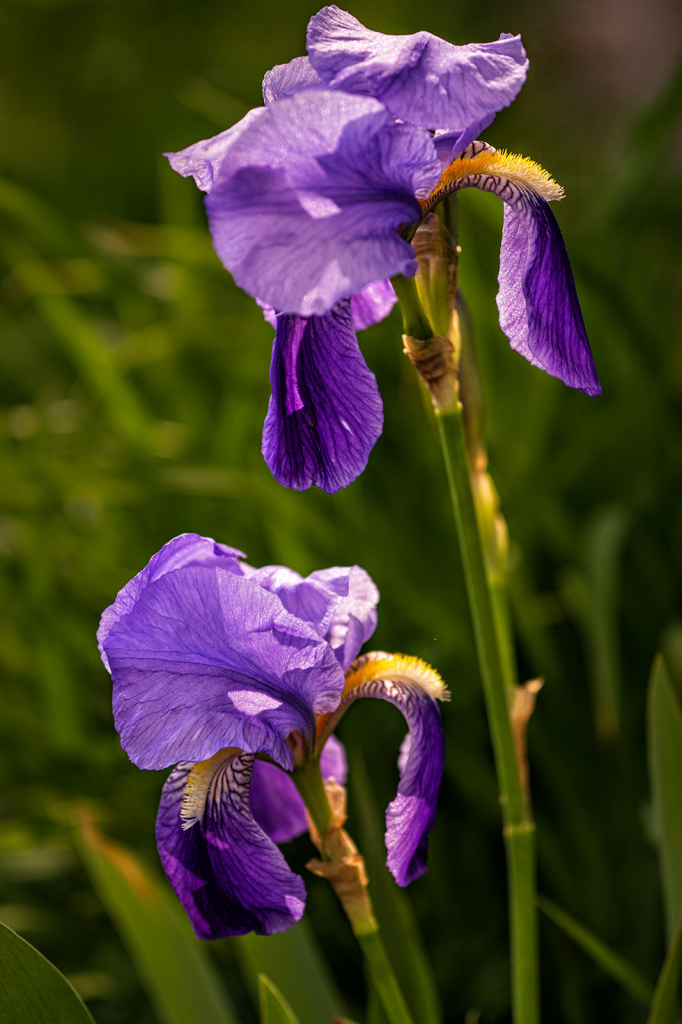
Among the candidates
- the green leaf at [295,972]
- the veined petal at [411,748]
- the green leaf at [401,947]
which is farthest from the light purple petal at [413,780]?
the green leaf at [295,972]

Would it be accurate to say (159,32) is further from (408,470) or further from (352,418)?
(352,418)

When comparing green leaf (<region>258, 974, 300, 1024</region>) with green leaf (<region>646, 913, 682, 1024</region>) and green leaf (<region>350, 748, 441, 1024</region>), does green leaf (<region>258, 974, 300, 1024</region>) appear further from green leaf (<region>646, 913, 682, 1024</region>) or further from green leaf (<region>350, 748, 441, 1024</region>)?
green leaf (<region>646, 913, 682, 1024</region>)

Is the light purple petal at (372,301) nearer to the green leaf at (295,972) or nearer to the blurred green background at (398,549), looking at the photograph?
the blurred green background at (398,549)

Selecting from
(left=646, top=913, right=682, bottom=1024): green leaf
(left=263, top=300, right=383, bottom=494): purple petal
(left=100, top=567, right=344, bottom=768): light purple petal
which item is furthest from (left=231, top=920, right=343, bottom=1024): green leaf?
(left=263, top=300, right=383, bottom=494): purple petal

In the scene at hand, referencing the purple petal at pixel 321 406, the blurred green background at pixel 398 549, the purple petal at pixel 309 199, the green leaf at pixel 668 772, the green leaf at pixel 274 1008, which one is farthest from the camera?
the blurred green background at pixel 398 549

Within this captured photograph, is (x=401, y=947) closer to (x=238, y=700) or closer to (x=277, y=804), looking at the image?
(x=277, y=804)
